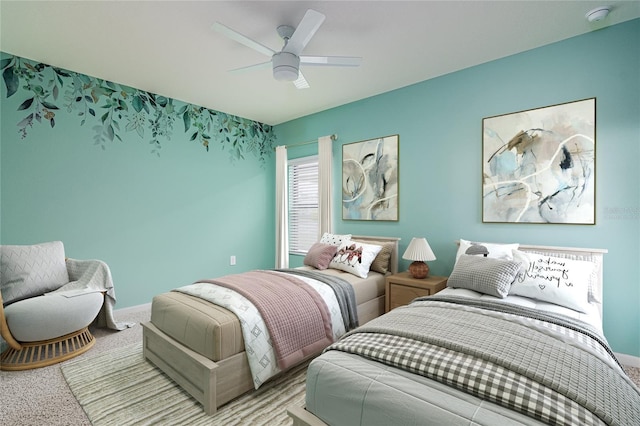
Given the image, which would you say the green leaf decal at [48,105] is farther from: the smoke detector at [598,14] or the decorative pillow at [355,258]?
the smoke detector at [598,14]

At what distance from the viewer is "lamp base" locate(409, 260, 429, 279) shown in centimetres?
307

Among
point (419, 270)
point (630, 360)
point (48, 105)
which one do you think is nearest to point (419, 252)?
point (419, 270)

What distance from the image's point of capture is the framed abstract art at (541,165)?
251 cm

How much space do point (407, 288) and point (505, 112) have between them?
1.94m

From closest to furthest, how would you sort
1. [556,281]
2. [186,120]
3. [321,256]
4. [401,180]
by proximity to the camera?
[556,281], [321,256], [401,180], [186,120]

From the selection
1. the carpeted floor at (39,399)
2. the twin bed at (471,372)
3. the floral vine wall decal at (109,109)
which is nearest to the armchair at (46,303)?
the carpeted floor at (39,399)

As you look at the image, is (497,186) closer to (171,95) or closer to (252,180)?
(252,180)

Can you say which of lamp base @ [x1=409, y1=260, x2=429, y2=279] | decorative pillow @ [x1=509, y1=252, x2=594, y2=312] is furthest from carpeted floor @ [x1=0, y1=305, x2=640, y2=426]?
lamp base @ [x1=409, y1=260, x2=429, y2=279]

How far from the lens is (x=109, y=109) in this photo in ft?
11.4

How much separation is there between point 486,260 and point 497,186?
0.93 metres

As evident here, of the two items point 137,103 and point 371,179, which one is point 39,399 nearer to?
point 137,103

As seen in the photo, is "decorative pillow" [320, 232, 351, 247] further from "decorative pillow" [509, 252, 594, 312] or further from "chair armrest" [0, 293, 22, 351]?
"chair armrest" [0, 293, 22, 351]

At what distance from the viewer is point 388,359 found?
1.37 metres

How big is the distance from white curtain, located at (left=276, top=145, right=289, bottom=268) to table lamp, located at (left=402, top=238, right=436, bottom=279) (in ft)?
7.54
